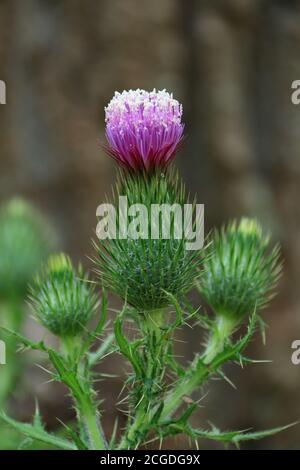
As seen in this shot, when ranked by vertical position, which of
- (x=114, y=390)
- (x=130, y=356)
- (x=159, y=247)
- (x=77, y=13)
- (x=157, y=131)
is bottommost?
(x=114, y=390)

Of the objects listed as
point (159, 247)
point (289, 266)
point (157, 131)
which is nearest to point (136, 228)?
point (159, 247)

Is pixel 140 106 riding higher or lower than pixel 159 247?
higher

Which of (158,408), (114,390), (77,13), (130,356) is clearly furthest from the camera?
(77,13)

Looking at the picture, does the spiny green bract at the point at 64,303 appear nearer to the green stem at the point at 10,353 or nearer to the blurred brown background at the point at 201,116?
the green stem at the point at 10,353

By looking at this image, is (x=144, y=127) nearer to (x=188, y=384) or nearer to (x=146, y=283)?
(x=146, y=283)

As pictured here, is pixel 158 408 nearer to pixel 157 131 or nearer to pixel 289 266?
pixel 157 131

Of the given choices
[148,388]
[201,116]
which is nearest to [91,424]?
[148,388]

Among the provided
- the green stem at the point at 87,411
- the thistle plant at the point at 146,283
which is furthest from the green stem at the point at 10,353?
the thistle plant at the point at 146,283
